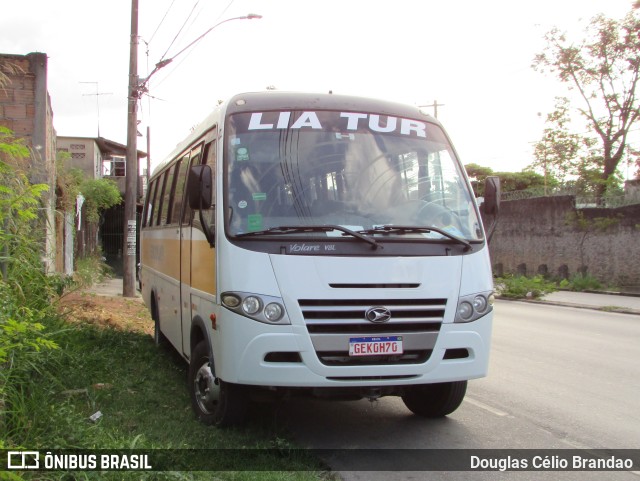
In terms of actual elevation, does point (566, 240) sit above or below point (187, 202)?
below

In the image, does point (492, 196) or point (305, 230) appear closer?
point (305, 230)

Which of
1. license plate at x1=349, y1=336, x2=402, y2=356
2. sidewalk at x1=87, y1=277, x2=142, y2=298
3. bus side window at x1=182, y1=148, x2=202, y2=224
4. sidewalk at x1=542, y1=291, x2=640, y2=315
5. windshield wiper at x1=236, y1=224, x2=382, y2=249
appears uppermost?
bus side window at x1=182, y1=148, x2=202, y2=224

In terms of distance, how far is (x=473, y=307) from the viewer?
516cm

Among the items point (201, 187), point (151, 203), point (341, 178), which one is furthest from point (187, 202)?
point (151, 203)

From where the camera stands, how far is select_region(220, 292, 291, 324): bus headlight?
4.70 metres

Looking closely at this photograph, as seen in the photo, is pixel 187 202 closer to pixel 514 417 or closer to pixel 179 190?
pixel 179 190

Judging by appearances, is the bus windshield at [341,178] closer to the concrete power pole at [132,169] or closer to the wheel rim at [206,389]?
the wheel rim at [206,389]

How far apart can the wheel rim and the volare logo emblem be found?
1475mm

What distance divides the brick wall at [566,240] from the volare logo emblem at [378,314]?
68.9 feet

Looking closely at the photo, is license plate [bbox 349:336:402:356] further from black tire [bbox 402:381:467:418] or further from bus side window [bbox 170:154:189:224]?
bus side window [bbox 170:154:189:224]

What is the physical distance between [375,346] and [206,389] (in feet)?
5.38

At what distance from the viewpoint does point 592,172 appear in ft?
104

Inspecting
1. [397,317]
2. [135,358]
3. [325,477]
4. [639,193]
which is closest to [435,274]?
[397,317]

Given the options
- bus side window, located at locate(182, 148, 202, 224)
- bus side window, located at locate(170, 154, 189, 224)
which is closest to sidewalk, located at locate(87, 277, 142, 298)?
bus side window, located at locate(170, 154, 189, 224)
